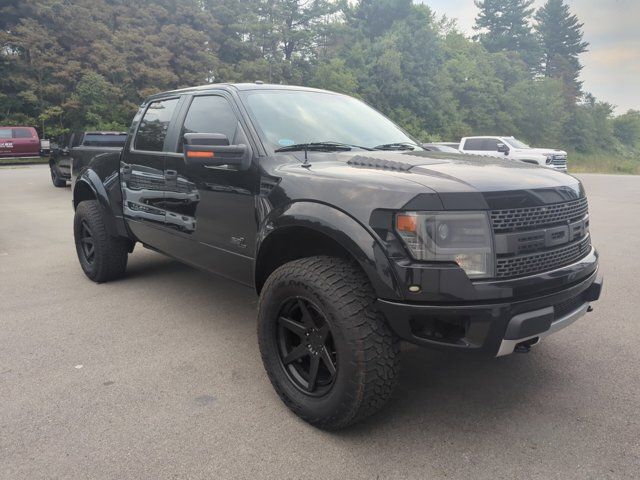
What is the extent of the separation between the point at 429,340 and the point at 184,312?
2576mm

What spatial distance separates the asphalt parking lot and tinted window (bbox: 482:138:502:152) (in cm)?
1690

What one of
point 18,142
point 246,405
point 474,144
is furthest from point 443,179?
point 18,142

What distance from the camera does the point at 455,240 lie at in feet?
6.91

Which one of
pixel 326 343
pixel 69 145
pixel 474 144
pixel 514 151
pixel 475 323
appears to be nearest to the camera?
pixel 475 323

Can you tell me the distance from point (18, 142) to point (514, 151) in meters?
22.3

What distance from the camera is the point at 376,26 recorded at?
54.3 metres

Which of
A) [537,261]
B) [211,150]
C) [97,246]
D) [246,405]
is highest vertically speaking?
[211,150]

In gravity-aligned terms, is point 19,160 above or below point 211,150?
below

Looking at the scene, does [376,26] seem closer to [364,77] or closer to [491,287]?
[364,77]

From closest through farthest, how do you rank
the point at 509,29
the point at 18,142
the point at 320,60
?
the point at 18,142
the point at 320,60
the point at 509,29

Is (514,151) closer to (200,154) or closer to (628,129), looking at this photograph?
(200,154)

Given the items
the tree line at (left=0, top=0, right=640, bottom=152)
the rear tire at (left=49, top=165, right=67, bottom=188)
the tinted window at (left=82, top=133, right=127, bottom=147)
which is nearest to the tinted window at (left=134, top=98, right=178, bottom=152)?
the tinted window at (left=82, top=133, right=127, bottom=147)

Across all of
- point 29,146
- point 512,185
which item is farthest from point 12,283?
point 29,146

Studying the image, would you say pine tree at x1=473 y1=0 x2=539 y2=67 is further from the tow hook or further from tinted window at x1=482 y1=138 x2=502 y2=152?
the tow hook
